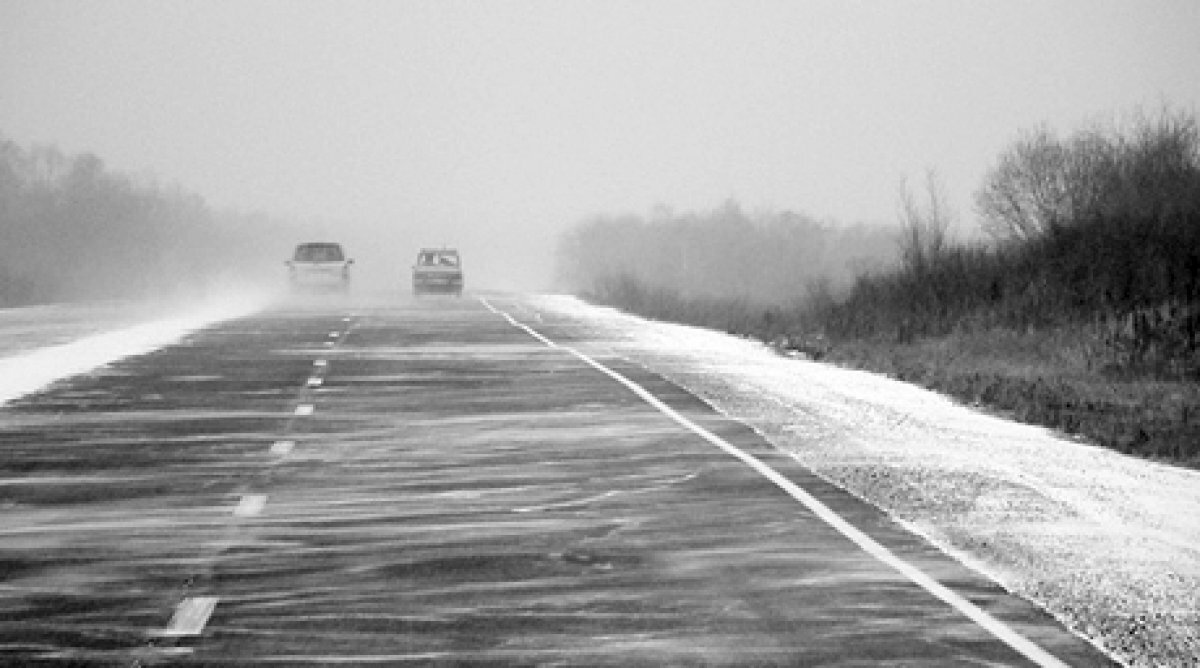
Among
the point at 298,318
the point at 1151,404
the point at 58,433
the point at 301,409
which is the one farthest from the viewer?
the point at 298,318

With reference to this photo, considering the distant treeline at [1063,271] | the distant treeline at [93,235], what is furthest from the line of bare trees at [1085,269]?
the distant treeline at [93,235]

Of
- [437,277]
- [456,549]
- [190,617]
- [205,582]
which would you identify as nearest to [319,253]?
[437,277]

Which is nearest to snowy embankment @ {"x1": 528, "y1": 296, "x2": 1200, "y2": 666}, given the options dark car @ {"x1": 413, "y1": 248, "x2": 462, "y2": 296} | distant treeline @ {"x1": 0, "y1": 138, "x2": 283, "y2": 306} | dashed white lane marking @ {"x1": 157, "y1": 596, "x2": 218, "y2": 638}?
dashed white lane marking @ {"x1": 157, "y1": 596, "x2": 218, "y2": 638}

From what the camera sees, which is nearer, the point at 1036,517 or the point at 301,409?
the point at 1036,517

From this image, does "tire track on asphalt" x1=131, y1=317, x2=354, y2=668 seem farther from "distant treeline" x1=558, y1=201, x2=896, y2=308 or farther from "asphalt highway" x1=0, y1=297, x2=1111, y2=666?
"distant treeline" x1=558, y1=201, x2=896, y2=308

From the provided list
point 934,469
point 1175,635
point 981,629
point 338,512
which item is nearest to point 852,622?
point 981,629

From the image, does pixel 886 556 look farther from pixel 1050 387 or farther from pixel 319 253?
pixel 319 253

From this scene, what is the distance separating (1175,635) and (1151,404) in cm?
1451

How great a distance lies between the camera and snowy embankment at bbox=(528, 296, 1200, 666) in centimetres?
1021

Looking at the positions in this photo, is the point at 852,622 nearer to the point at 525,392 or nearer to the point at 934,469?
the point at 934,469

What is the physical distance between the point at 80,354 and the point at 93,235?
3502 inches

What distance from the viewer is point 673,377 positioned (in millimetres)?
27688

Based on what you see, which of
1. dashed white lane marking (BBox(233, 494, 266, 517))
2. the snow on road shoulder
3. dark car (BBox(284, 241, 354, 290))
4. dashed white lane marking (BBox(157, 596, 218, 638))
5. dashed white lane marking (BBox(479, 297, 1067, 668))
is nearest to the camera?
dashed white lane marking (BBox(479, 297, 1067, 668))

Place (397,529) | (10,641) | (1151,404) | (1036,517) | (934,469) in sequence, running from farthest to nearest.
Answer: (1151,404)
(934,469)
(1036,517)
(397,529)
(10,641)
